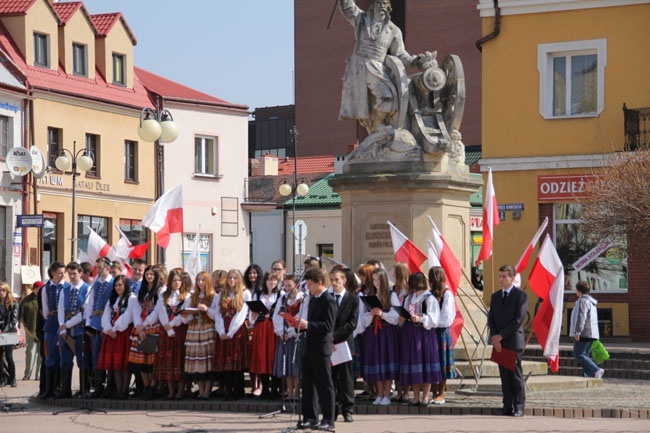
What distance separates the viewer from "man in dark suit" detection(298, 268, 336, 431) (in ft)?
50.4

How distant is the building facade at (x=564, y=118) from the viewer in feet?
108

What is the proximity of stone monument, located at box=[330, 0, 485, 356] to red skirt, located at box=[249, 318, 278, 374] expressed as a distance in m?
2.81

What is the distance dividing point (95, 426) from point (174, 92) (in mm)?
37052

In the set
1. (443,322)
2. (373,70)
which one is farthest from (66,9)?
(443,322)

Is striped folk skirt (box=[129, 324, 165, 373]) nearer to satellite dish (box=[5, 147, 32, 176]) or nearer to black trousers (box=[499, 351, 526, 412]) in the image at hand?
black trousers (box=[499, 351, 526, 412])

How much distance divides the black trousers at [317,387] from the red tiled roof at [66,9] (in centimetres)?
3214

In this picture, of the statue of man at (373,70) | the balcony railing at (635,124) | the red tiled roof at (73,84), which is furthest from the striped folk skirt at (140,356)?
the red tiled roof at (73,84)

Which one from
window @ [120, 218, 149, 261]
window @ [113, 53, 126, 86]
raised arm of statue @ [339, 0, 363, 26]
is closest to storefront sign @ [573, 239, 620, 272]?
raised arm of statue @ [339, 0, 363, 26]

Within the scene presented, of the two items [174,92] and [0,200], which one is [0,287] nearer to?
[0,200]

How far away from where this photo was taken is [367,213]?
20750mm

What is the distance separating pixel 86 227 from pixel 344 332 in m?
31.2

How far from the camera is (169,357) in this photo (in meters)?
18.6

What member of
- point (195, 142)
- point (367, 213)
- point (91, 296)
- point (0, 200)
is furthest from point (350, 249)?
point (195, 142)

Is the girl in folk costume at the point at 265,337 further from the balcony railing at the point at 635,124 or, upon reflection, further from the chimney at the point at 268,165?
the chimney at the point at 268,165
